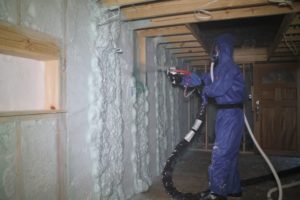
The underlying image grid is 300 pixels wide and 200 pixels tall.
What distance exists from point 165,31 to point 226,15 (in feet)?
2.43

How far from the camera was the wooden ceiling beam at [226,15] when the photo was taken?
7.23 feet

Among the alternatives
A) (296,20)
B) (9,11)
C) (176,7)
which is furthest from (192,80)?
(9,11)

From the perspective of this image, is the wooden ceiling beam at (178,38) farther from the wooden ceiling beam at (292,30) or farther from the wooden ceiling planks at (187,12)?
the wooden ceiling beam at (292,30)

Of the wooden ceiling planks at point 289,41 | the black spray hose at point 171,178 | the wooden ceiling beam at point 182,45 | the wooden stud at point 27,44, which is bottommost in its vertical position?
the black spray hose at point 171,178

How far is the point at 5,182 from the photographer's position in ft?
3.92

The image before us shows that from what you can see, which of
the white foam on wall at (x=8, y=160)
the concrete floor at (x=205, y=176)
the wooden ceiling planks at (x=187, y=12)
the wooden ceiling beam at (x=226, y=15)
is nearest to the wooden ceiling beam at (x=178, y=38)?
the wooden ceiling planks at (x=187, y=12)

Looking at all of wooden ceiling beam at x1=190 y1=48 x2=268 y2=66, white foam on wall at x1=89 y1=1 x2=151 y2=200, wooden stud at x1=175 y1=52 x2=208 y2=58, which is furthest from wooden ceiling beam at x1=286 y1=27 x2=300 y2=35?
white foam on wall at x1=89 y1=1 x2=151 y2=200

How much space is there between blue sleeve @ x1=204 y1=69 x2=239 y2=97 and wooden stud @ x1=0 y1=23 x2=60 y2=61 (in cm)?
152

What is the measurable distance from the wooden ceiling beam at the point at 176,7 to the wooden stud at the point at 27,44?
39.1 inches

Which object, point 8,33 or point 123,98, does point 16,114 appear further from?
point 123,98

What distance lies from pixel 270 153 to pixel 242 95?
250 cm

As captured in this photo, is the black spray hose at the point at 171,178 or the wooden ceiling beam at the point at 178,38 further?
the wooden ceiling beam at the point at 178,38

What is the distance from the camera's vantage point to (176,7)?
221 cm

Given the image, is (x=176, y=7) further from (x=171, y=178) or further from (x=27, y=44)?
(x=171, y=178)
